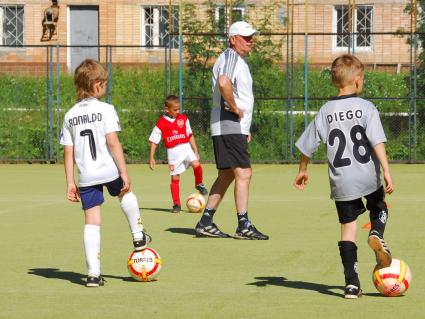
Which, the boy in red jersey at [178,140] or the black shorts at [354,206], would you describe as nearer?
the black shorts at [354,206]

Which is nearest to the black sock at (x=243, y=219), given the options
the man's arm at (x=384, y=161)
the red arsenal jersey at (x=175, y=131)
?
the man's arm at (x=384, y=161)

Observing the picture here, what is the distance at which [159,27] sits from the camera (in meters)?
39.9

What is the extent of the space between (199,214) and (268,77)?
13.2 metres

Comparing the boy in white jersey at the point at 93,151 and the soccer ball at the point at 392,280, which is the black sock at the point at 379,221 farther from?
the boy in white jersey at the point at 93,151

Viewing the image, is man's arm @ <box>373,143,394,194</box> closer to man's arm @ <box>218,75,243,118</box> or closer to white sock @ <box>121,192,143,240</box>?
white sock @ <box>121,192,143,240</box>

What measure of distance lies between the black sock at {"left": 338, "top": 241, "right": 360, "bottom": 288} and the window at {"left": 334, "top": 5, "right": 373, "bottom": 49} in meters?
19.1

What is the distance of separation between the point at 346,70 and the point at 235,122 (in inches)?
158

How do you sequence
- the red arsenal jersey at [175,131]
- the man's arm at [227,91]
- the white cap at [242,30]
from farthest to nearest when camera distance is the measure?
the red arsenal jersey at [175,131] < the white cap at [242,30] < the man's arm at [227,91]

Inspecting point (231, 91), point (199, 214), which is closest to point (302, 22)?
point (199, 214)

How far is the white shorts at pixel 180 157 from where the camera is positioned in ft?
54.8

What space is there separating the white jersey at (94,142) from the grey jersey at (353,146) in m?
1.76

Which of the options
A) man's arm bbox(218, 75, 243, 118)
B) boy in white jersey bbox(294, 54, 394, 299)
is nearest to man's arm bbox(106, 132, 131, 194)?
boy in white jersey bbox(294, 54, 394, 299)

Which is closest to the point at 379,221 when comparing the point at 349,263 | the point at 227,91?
the point at 349,263

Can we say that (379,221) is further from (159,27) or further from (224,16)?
(159,27)
